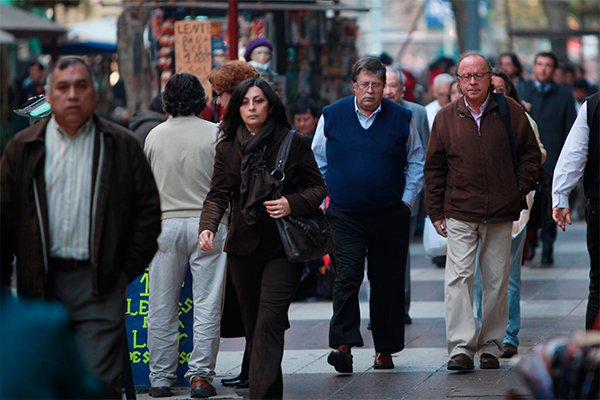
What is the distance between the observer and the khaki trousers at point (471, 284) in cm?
849

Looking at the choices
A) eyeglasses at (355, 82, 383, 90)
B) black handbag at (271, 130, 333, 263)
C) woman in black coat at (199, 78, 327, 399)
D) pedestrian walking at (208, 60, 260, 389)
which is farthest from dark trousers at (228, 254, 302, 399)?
eyeglasses at (355, 82, 383, 90)

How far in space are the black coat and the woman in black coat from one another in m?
1.18

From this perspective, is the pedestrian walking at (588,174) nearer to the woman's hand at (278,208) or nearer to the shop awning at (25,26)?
the woman's hand at (278,208)

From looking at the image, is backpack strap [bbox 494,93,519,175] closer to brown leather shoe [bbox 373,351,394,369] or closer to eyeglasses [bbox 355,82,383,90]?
eyeglasses [bbox 355,82,383,90]

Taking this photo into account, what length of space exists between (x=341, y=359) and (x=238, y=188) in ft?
5.41

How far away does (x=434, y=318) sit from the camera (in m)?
10.9

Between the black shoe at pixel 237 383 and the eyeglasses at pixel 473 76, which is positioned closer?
the black shoe at pixel 237 383

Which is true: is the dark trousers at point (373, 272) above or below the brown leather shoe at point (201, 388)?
above

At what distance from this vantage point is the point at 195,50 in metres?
11.9

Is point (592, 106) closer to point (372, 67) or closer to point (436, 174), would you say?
point (436, 174)

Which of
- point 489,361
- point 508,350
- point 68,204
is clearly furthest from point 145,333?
point 68,204

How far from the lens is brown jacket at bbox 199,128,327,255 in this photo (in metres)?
7.19

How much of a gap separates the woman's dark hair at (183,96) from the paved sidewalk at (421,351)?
5.63 ft

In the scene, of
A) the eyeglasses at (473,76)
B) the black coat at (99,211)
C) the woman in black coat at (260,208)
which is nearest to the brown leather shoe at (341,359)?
the woman in black coat at (260,208)
